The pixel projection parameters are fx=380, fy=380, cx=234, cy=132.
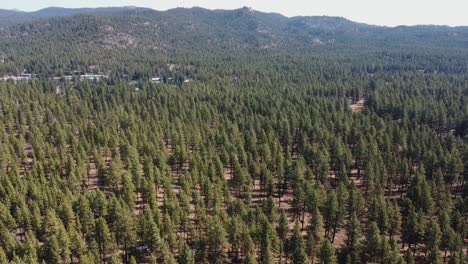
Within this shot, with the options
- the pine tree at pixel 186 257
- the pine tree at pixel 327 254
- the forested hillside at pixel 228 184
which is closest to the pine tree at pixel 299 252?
the forested hillside at pixel 228 184

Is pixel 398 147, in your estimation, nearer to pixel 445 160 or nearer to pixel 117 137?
pixel 445 160

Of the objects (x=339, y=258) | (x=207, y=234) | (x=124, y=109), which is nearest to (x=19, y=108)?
(x=124, y=109)

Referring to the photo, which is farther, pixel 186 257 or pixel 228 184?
pixel 228 184

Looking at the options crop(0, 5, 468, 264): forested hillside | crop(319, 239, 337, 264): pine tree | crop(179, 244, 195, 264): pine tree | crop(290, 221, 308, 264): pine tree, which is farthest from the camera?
crop(0, 5, 468, 264): forested hillside

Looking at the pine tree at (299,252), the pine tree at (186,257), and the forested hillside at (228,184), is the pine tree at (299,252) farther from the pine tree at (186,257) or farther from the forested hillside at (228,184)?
the pine tree at (186,257)

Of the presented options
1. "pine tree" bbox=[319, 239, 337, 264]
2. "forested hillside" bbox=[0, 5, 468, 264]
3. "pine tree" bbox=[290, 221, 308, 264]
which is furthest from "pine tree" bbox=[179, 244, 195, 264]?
"pine tree" bbox=[319, 239, 337, 264]

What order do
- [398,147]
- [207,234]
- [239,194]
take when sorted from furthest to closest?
[398,147] < [239,194] < [207,234]

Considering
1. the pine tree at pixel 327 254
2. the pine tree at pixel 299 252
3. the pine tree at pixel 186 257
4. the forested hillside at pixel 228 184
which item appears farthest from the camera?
the forested hillside at pixel 228 184

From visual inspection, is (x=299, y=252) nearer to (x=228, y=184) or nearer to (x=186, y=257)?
(x=186, y=257)

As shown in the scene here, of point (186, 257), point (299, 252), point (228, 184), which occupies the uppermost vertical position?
point (186, 257)

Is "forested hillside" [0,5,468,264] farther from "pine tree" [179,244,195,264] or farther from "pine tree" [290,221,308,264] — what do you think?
"pine tree" [179,244,195,264]

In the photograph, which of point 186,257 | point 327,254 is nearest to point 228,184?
point 186,257
